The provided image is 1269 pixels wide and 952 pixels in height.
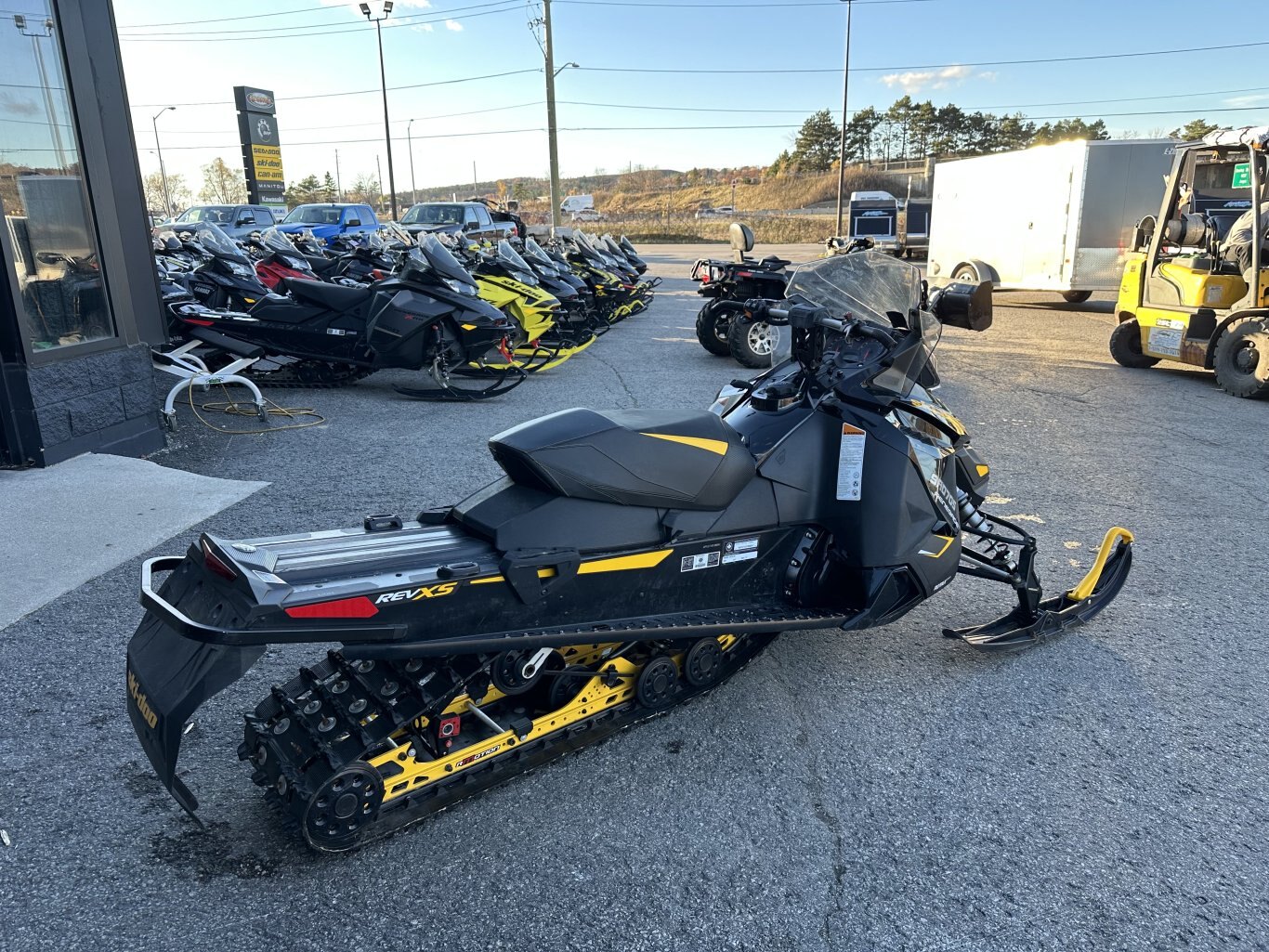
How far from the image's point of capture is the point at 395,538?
8.44 feet

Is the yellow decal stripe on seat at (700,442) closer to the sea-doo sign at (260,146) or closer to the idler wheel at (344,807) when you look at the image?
the idler wheel at (344,807)

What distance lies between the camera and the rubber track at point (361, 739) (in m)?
2.26

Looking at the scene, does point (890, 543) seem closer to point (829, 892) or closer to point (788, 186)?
point (829, 892)

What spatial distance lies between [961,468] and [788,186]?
68.7m

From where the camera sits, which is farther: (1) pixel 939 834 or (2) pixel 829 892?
(1) pixel 939 834

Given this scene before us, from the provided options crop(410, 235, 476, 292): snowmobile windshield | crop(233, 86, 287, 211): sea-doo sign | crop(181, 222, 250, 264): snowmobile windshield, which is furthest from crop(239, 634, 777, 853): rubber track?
crop(233, 86, 287, 211): sea-doo sign

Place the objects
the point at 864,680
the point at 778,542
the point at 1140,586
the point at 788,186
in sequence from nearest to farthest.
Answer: the point at 778,542 < the point at 864,680 < the point at 1140,586 < the point at 788,186

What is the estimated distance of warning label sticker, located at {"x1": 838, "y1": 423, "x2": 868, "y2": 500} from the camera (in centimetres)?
305

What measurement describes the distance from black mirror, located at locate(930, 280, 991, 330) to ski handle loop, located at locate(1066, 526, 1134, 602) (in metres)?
1.37

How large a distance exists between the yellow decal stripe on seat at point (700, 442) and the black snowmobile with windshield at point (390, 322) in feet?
19.0

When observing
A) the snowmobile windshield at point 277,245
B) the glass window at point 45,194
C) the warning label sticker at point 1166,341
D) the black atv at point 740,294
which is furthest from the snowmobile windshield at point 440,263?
the warning label sticker at point 1166,341

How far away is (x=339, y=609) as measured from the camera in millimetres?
2154

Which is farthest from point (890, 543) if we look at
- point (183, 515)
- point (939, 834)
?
point (183, 515)

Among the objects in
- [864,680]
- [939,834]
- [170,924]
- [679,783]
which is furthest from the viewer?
[864,680]
